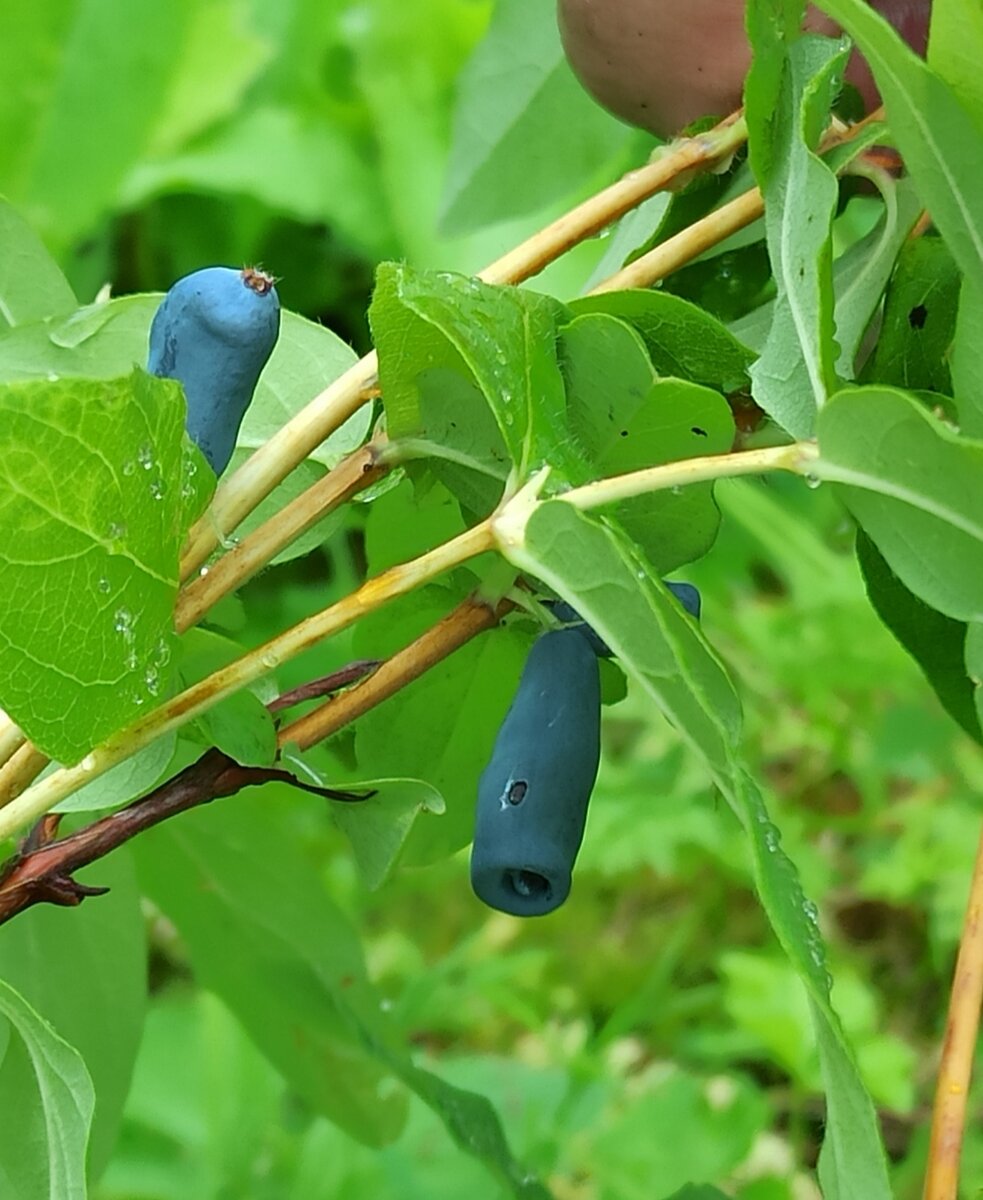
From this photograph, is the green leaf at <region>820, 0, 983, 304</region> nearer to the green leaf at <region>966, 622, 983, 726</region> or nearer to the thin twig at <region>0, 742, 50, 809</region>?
the green leaf at <region>966, 622, 983, 726</region>

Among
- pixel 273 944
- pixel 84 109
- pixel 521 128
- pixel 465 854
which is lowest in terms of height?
pixel 465 854

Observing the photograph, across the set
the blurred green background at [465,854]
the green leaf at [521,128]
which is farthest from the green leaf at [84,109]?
the green leaf at [521,128]

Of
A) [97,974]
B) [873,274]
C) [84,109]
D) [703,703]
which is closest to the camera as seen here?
[703,703]

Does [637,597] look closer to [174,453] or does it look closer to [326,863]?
[174,453]

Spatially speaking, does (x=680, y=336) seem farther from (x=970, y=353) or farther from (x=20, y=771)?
(x=20, y=771)

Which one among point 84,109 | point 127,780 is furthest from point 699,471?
point 84,109

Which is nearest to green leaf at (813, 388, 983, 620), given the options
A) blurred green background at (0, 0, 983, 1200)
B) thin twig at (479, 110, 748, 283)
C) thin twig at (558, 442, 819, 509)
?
thin twig at (558, 442, 819, 509)
